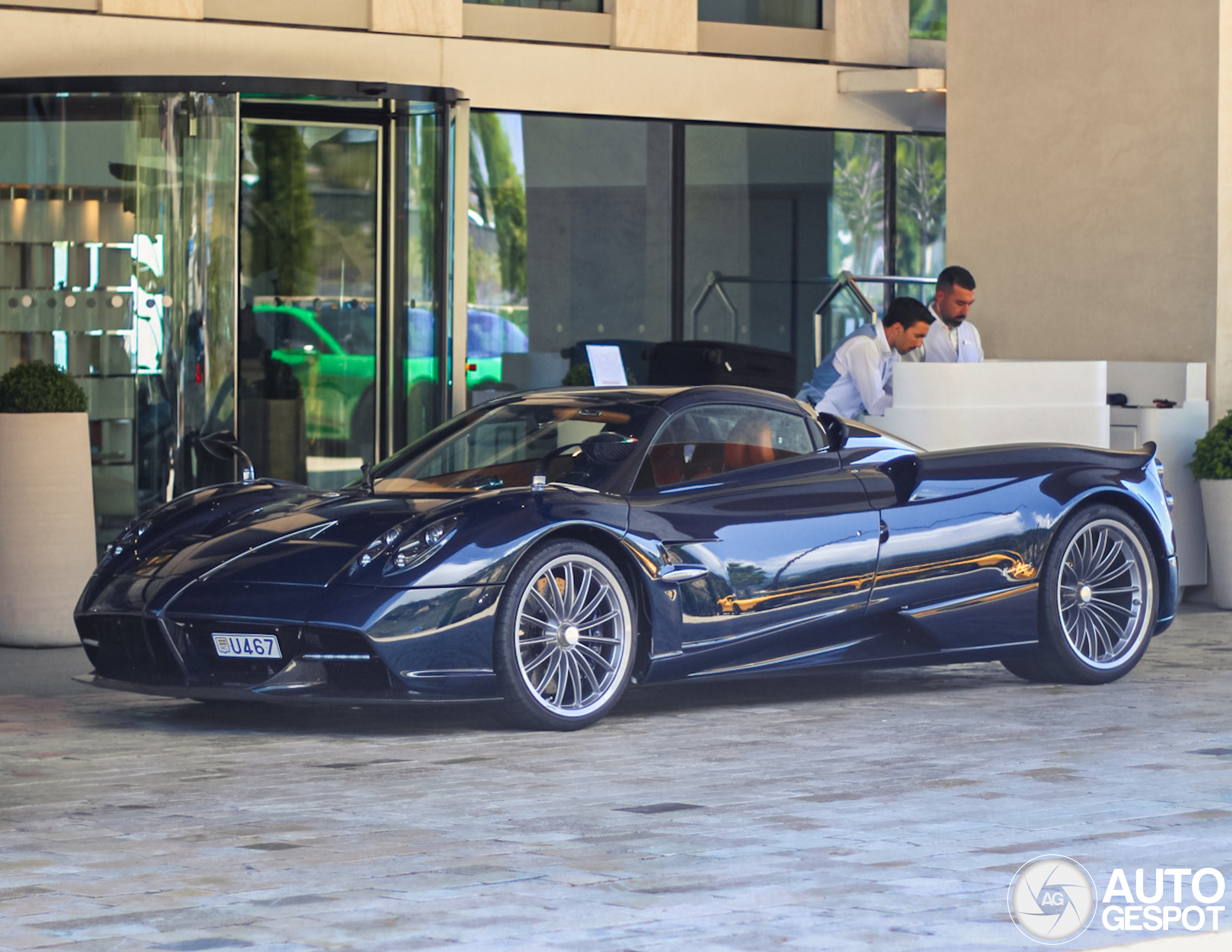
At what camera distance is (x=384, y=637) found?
746cm

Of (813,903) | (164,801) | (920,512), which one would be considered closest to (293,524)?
(164,801)

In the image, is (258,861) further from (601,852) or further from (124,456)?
(124,456)

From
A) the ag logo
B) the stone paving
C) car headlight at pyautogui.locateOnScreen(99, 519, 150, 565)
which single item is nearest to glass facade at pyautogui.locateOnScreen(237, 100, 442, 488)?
the stone paving

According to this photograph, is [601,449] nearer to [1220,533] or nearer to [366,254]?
[1220,533]

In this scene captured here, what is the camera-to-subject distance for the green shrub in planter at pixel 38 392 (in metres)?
11.4

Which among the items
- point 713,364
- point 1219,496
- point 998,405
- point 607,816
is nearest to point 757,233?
point 713,364

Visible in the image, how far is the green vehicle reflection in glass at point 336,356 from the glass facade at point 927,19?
5912mm

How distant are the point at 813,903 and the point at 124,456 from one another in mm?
10147

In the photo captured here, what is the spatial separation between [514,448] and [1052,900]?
4.13 meters

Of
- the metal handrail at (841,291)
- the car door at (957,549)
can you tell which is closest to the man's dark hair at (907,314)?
the car door at (957,549)

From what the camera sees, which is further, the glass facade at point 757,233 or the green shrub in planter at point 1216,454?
the glass facade at point 757,233

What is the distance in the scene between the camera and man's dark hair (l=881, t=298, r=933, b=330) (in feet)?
39.1

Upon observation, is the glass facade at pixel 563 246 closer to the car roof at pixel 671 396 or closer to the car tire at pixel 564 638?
the car roof at pixel 671 396

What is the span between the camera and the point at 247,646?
302 inches
